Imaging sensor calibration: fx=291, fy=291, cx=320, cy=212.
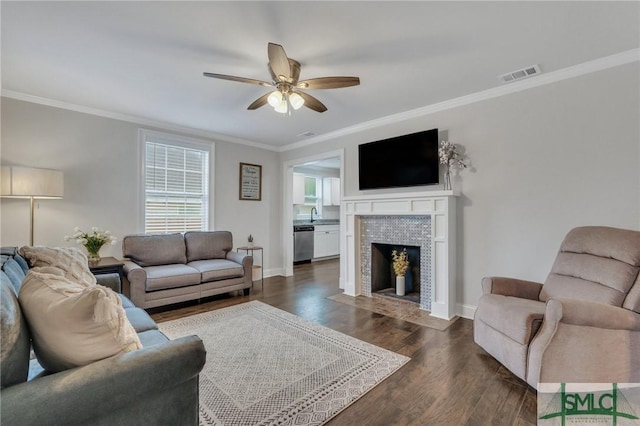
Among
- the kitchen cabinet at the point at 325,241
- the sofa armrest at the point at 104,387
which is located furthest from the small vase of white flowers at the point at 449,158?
the kitchen cabinet at the point at 325,241

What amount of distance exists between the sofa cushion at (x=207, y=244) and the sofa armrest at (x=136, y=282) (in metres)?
0.93

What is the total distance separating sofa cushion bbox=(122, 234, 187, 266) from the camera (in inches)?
149

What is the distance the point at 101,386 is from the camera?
100 centimetres

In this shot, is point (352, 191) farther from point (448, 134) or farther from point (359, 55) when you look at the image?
point (359, 55)

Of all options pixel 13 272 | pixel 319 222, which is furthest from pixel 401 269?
pixel 319 222

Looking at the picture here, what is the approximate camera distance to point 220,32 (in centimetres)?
215

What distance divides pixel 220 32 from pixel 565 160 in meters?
3.22

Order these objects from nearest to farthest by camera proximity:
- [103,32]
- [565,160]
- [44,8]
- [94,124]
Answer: [44,8] < [103,32] < [565,160] < [94,124]

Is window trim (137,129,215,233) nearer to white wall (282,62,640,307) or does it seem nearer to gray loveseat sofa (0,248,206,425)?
gray loveseat sofa (0,248,206,425)

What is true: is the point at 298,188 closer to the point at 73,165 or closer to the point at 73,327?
the point at 73,165

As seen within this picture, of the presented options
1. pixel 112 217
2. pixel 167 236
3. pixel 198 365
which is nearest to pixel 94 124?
pixel 112 217

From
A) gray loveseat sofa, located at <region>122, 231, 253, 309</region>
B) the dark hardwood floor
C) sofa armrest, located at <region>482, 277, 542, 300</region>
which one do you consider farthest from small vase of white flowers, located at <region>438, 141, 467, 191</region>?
gray loveseat sofa, located at <region>122, 231, 253, 309</region>

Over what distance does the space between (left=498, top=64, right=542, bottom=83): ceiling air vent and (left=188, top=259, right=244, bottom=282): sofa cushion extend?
3840 millimetres

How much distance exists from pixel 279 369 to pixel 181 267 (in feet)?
7.36
